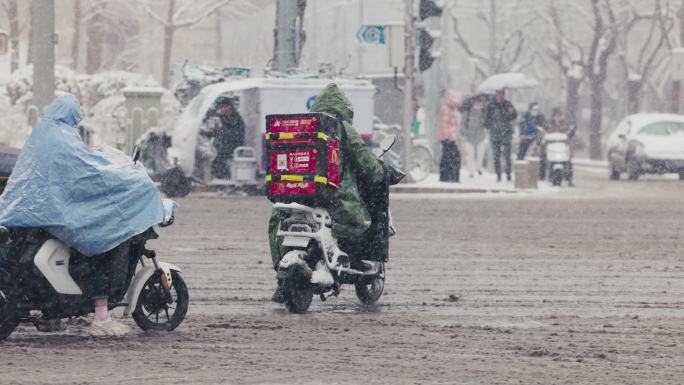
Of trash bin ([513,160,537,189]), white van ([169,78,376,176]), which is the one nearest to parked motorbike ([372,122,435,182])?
trash bin ([513,160,537,189])

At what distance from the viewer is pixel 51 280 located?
9.95 m

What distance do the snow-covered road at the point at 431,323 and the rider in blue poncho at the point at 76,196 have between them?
23.0 inches

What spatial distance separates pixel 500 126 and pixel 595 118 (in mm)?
30478

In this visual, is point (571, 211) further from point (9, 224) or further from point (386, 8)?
point (386, 8)

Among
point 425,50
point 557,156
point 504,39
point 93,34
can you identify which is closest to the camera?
point 425,50

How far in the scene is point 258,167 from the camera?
91.4 ft

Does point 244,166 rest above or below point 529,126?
below

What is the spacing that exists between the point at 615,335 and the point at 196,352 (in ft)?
8.76

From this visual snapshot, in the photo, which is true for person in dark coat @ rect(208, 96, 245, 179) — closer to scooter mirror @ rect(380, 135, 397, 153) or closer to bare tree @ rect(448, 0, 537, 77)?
scooter mirror @ rect(380, 135, 397, 153)

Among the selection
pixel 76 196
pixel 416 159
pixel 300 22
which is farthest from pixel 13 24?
pixel 76 196

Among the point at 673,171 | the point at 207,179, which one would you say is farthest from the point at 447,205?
the point at 673,171

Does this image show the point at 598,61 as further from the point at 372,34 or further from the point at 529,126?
the point at 372,34

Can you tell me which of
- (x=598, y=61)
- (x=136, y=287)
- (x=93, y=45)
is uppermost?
(x=598, y=61)

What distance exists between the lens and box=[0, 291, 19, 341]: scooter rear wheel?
9.83 metres
